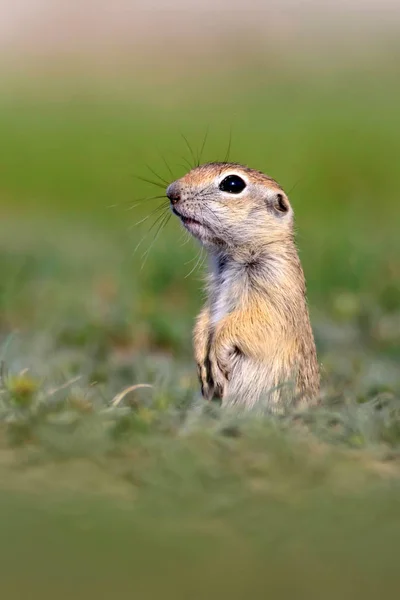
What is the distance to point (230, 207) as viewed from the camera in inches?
213

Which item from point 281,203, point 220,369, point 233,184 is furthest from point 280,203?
point 220,369

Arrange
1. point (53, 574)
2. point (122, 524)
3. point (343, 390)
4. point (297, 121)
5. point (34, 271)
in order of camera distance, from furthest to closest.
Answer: point (297, 121), point (34, 271), point (343, 390), point (122, 524), point (53, 574)

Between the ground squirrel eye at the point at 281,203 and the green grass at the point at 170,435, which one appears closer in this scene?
the green grass at the point at 170,435

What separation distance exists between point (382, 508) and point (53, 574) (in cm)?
123

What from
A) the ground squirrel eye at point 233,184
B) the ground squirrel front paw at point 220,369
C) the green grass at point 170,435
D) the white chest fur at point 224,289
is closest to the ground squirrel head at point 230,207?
the ground squirrel eye at point 233,184

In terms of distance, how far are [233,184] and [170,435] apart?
1.61 meters

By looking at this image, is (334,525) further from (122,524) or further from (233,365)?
(233,365)

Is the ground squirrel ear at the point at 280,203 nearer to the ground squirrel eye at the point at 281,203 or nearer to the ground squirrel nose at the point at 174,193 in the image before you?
the ground squirrel eye at the point at 281,203

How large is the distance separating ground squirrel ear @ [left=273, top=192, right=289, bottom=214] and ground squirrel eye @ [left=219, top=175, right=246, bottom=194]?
0.56ft

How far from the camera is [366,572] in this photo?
9.56 ft

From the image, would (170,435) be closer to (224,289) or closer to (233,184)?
(224,289)

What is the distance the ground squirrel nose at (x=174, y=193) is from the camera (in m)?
5.38

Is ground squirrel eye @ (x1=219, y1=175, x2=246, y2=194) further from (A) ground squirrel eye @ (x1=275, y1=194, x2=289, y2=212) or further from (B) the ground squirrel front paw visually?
(B) the ground squirrel front paw

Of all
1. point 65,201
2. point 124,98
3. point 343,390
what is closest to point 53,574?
point 343,390
